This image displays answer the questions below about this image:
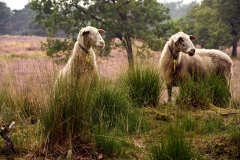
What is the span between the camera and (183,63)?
6.53 meters

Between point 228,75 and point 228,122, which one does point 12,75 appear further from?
point 228,75

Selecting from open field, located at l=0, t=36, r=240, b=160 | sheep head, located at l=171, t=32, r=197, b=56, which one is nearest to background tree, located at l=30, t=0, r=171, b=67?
sheep head, located at l=171, t=32, r=197, b=56

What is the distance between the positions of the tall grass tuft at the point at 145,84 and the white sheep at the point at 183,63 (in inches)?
31.4

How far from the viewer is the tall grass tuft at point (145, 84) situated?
4957mm

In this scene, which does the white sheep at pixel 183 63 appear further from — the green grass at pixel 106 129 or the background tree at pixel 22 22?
the background tree at pixel 22 22

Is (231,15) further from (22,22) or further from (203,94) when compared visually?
(22,22)

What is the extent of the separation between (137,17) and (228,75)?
11.9m

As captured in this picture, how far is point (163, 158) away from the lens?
2674 mm

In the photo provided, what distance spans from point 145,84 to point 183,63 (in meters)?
1.81

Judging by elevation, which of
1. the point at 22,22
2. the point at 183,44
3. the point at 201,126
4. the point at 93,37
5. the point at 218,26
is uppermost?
the point at 22,22

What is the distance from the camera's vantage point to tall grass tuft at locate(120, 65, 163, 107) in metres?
4.96

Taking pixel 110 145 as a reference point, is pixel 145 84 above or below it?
above

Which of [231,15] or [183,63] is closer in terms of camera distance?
[183,63]

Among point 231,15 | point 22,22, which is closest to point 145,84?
point 231,15
